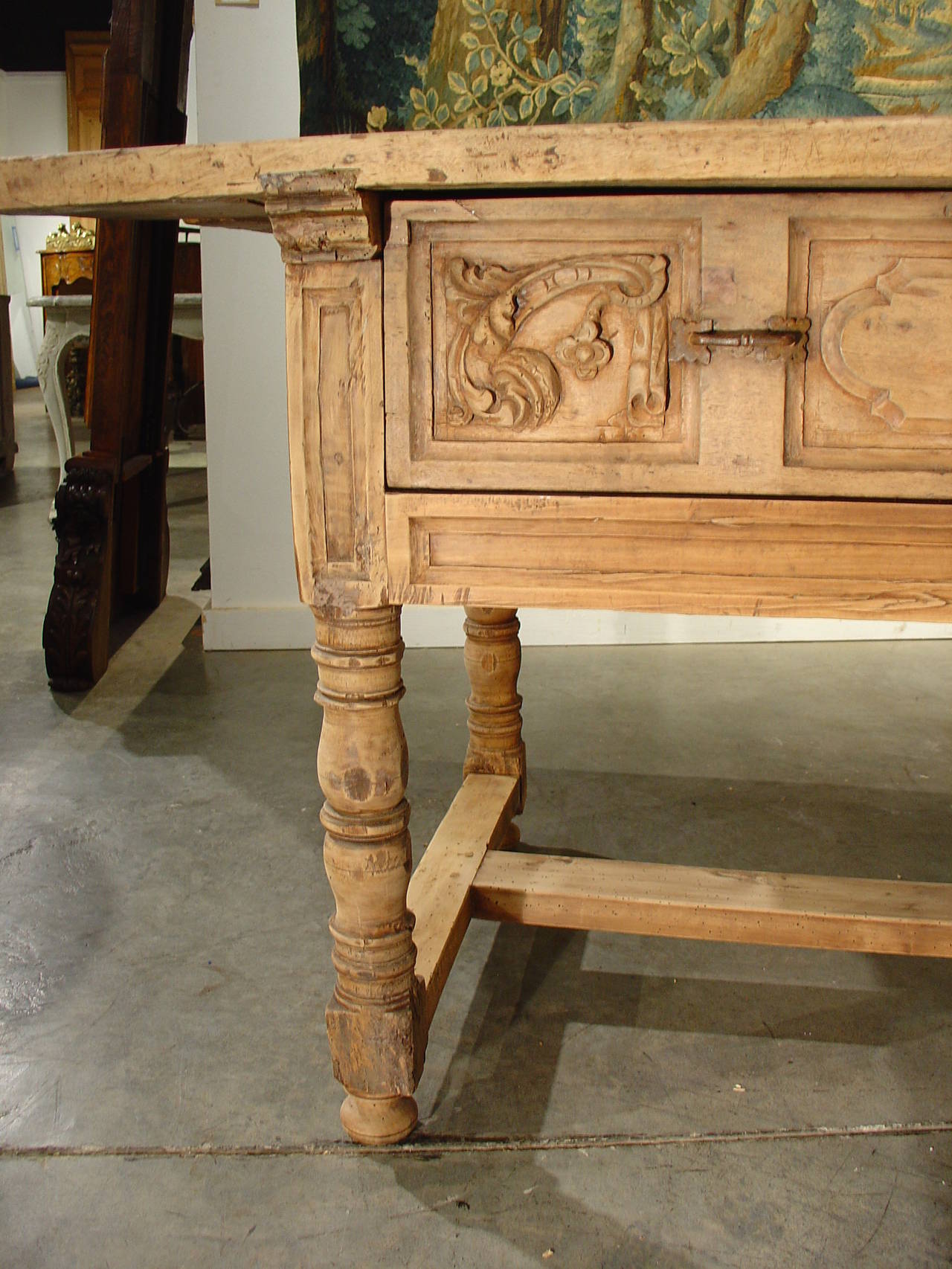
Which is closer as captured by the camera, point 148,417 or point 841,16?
point 841,16

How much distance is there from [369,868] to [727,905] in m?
0.58

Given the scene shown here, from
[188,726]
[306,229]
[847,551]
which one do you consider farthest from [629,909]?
[188,726]

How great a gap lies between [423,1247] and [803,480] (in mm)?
969

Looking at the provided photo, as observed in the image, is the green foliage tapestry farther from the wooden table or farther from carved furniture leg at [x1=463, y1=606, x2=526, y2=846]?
carved furniture leg at [x1=463, y1=606, x2=526, y2=846]

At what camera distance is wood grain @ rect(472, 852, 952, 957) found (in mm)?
1729

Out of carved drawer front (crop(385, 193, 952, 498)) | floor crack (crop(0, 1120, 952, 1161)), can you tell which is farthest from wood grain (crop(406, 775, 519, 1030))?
carved drawer front (crop(385, 193, 952, 498))

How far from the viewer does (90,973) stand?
198cm

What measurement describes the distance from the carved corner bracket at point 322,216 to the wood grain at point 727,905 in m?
0.99

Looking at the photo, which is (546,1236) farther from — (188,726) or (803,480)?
(188,726)

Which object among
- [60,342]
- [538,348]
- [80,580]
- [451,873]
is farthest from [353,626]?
[60,342]

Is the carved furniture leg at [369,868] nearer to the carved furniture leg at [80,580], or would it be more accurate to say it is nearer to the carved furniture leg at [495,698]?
the carved furniture leg at [495,698]

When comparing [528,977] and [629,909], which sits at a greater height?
[629,909]

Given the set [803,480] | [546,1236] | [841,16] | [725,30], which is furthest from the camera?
[725,30]

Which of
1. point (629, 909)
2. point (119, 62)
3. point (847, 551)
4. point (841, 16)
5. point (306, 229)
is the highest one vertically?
point (119, 62)
